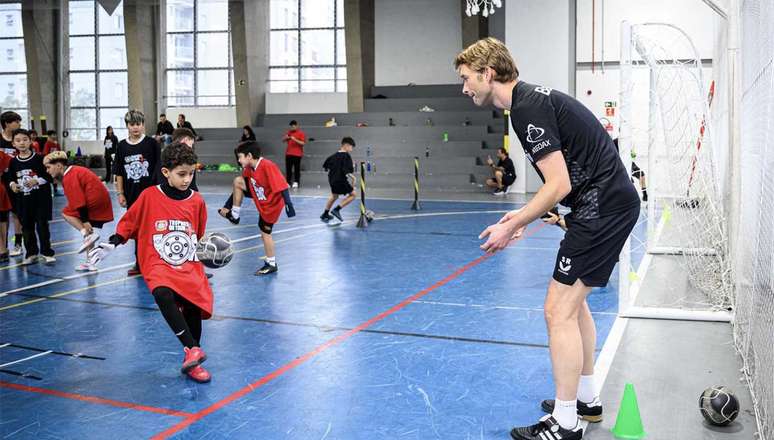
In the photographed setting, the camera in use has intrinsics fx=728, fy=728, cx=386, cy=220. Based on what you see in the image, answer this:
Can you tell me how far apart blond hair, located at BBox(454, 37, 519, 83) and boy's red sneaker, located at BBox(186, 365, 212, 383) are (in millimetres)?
2832

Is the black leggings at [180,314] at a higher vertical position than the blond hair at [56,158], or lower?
lower

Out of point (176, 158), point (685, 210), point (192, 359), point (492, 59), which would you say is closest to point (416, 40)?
point (685, 210)

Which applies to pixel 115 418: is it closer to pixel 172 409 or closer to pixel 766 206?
pixel 172 409

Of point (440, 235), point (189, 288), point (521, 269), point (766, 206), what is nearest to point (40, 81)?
point (440, 235)

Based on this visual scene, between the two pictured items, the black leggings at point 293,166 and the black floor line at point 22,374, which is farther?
the black leggings at point 293,166

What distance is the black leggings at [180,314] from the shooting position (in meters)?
Answer: 4.98

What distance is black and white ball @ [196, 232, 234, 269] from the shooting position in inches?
211

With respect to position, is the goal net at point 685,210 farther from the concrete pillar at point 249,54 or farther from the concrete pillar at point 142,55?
the concrete pillar at point 142,55

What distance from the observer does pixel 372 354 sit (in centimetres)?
561

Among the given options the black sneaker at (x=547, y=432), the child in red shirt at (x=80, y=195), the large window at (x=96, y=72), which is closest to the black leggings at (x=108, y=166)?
the large window at (x=96, y=72)

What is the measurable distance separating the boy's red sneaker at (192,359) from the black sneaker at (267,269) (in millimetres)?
3984

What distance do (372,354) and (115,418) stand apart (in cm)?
197

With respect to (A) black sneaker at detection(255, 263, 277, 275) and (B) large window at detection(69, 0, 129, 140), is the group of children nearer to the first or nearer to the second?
(A) black sneaker at detection(255, 263, 277, 275)

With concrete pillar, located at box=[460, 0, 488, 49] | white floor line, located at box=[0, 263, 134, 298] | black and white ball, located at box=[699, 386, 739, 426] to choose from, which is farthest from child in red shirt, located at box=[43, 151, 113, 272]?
concrete pillar, located at box=[460, 0, 488, 49]
